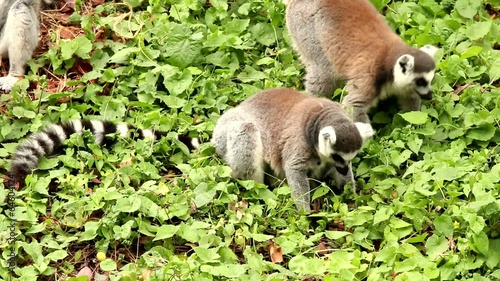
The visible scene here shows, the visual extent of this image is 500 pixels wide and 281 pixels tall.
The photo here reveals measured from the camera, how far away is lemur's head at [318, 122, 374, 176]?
7004 mm

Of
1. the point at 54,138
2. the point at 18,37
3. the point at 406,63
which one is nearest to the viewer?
the point at 54,138

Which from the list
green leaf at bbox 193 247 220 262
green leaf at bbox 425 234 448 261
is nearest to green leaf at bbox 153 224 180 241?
green leaf at bbox 193 247 220 262

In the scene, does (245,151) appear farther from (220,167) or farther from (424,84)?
(424,84)

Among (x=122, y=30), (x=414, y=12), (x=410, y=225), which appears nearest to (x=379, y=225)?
(x=410, y=225)

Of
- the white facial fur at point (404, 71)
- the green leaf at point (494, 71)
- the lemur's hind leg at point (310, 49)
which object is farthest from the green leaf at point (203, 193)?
the green leaf at point (494, 71)

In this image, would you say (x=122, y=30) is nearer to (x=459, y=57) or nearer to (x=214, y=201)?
(x=214, y=201)

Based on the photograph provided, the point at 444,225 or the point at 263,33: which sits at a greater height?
the point at 263,33

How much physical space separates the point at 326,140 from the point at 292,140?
1.60 ft

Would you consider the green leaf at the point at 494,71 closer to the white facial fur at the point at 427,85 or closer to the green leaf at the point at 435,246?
the white facial fur at the point at 427,85

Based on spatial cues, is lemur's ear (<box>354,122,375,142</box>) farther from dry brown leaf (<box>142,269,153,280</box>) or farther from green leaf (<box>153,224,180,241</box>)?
dry brown leaf (<box>142,269,153,280</box>)

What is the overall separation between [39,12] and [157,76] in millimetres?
1696

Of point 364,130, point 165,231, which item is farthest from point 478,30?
point 165,231

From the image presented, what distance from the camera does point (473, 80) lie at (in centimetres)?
842

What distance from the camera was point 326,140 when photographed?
7.02 meters
